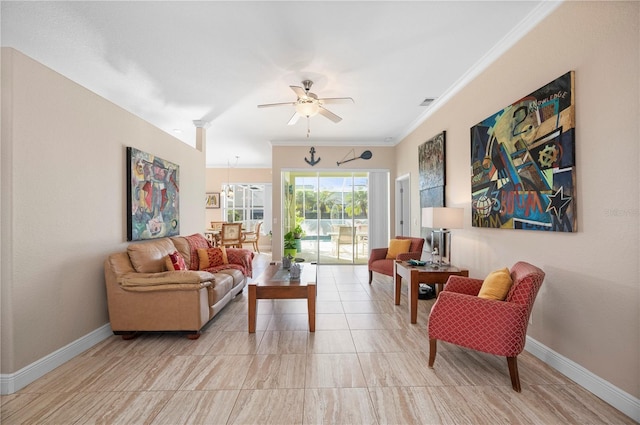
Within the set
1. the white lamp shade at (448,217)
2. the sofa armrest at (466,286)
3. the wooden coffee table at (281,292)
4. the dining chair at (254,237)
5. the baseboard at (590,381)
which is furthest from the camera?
the dining chair at (254,237)

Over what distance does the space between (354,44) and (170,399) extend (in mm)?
3286

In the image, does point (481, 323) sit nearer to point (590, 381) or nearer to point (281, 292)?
point (590, 381)

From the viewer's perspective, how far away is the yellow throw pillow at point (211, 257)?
4.23 metres

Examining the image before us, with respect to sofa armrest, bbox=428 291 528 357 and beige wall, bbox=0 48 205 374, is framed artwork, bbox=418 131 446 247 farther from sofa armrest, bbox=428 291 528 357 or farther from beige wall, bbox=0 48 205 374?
beige wall, bbox=0 48 205 374

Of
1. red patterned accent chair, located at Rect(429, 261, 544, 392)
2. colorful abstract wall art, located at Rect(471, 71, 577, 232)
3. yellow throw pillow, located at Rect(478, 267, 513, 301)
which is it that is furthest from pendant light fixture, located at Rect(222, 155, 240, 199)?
yellow throw pillow, located at Rect(478, 267, 513, 301)

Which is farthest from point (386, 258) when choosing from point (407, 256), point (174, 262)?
point (174, 262)

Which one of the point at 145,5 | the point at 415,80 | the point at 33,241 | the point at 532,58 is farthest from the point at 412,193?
the point at 33,241

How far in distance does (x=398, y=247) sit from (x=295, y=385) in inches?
125

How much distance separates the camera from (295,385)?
2.14 metres

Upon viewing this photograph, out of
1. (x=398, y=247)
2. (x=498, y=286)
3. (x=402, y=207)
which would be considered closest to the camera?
(x=498, y=286)

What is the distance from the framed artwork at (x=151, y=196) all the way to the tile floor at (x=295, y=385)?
49.6 inches

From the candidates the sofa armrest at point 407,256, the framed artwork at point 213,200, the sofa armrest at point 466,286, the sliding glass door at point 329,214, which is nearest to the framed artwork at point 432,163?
the sofa armrest at point 407,256

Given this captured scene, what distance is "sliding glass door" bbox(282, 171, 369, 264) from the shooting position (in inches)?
277

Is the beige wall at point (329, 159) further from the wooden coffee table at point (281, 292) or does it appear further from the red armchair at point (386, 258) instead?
the wooden coffee table at point (281, 292)
